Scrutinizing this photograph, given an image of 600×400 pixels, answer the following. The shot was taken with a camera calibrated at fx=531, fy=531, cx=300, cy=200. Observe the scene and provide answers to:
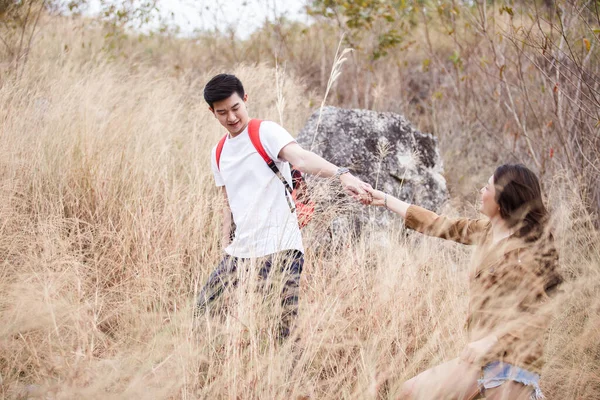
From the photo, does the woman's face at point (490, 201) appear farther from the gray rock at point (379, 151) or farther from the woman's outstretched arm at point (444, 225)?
the gray rock at point (379, 151)

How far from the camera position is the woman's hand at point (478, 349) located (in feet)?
6.91

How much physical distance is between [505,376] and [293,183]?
1511 mm

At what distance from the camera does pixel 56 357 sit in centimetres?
243

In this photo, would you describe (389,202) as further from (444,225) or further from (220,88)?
(220,88)

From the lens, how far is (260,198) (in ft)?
9.26

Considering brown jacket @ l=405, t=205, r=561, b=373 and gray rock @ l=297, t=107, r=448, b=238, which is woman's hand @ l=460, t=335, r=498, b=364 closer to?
brown jacket @ l=405, t=205, r=561, b=373

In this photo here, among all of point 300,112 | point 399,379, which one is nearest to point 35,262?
point 399,379

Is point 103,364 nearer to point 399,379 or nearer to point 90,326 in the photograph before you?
point 90,326

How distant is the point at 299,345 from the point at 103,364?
3.02 ft

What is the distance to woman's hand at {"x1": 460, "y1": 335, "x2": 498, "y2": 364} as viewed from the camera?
6.91ft

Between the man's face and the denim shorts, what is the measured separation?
169cm

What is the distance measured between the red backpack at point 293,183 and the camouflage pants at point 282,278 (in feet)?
0.77

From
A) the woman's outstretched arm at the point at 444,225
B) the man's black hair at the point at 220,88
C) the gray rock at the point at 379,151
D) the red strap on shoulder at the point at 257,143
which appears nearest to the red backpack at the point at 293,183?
the red strap on shoulder at the point at 257,143

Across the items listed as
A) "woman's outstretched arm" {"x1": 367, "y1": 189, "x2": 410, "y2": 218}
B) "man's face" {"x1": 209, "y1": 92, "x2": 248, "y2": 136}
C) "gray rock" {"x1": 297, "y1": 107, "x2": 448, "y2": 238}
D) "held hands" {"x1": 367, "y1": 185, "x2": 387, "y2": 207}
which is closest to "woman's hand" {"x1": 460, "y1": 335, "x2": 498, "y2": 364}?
"woman's outstretched arm" {"x1": 367, "y1": 189, "x2": 410, "y2": 218}
